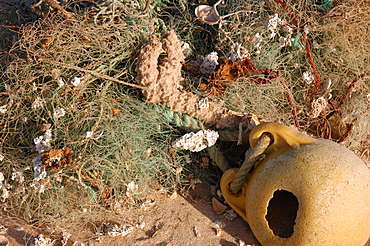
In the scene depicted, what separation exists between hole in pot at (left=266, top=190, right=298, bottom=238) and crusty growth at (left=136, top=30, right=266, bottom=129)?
538mm

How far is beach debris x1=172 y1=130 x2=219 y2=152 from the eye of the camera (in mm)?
2516

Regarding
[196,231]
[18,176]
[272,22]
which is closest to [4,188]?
[18,176]

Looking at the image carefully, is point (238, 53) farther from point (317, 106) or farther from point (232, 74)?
point (317, 106)

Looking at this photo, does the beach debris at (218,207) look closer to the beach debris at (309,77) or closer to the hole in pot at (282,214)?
the hole in pot at (282,214)

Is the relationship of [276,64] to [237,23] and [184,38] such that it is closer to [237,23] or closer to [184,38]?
[237,23]

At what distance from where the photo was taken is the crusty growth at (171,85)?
8.34 feet

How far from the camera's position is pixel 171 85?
2609 millimetres

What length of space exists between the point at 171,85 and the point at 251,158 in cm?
77

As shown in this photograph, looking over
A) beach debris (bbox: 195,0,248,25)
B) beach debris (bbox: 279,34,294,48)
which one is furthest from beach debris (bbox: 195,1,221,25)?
beach debris (bbox: 279,34,294,48)

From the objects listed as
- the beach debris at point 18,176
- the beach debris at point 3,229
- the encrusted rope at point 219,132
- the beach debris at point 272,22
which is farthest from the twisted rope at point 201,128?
the beach debris at point 3,229

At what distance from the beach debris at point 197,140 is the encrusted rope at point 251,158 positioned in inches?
12.2

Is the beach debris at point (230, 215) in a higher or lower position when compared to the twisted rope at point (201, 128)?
lower

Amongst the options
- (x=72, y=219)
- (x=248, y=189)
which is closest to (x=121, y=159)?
(x=72, y=219)

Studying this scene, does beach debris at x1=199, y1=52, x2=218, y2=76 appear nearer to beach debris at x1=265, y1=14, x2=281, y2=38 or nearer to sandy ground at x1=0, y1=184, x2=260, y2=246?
beach debris at x1=265, y1=14, x2=281, y2=38
